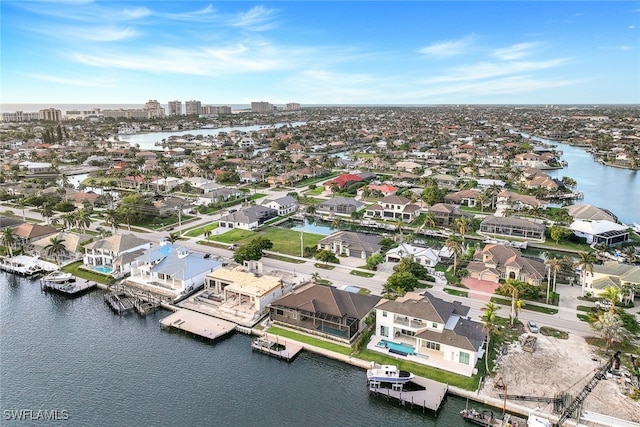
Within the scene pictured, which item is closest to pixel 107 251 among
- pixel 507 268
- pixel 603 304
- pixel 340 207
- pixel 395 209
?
pixel 340 207

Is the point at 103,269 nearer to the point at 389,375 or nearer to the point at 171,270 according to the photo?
the point at 171,270

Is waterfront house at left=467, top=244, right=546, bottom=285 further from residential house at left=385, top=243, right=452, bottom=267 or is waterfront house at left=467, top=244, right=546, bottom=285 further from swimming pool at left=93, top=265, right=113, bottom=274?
swimming pool at left=93, top=265, right=113, bottom=274

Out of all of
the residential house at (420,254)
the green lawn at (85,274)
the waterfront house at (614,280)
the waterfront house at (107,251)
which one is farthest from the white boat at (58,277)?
the waterfront house at (614,280)

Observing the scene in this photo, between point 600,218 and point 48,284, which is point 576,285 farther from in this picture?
point 48,284

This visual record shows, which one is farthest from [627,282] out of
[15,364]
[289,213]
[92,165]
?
[92,165]

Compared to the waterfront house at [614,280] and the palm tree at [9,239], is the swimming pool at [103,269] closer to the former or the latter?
the palm tree at [9,239]

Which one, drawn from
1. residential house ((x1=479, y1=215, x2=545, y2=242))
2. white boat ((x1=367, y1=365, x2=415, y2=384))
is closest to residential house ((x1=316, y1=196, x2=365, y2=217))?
residential house ((x1=479, y1=215, x2=545, y2=242))
